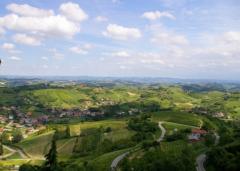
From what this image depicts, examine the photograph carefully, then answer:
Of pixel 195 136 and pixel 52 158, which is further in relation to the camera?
pixel 195 136

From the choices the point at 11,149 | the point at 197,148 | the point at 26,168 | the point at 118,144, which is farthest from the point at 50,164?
the point at 11,149

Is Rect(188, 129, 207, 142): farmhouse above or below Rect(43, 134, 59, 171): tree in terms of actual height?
below

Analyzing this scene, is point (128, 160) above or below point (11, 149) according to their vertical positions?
above

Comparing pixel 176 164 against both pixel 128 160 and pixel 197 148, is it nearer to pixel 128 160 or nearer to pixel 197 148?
pixel 128 160

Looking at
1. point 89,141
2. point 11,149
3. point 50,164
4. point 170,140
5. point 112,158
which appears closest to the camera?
point 50,164

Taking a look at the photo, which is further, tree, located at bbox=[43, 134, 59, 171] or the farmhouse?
the farmhouse

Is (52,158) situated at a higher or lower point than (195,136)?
higher

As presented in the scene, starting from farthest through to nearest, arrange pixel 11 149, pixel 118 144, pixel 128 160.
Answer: pixel 11 149 → pixel 118 144 → pixel 128 160

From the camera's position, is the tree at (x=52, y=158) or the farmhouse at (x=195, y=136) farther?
the farmhouse at (x=195, y=136)

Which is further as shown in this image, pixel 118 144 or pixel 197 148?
pixel 118 144

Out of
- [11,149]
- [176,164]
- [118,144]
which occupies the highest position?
[176,164]

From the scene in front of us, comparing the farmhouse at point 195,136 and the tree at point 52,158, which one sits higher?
the tree at point 52,158
